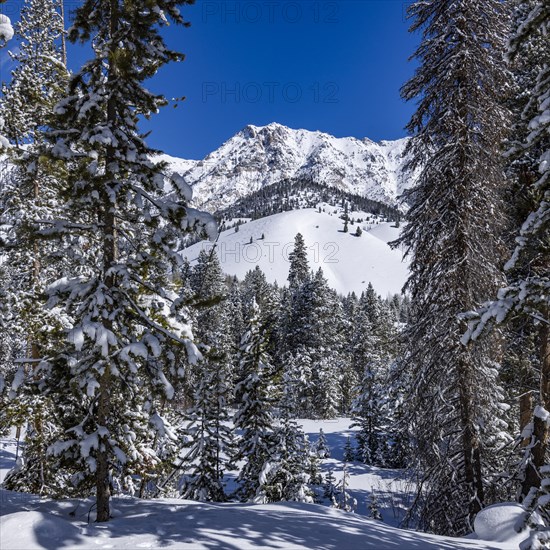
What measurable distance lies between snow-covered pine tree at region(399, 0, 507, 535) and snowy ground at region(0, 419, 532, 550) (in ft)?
10.1

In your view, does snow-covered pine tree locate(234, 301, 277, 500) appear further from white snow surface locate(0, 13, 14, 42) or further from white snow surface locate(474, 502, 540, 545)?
white snow surface locate(0, 13, 14, 42)

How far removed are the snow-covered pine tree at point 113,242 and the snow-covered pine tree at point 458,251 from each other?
581cm

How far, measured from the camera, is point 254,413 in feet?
54.5

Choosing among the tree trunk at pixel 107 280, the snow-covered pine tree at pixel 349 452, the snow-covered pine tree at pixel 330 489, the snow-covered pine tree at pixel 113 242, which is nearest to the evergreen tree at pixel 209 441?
the snow-covered pine tree at pixel 330 489

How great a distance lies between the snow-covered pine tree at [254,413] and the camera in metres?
16.3

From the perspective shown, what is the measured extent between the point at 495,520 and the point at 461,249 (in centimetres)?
549

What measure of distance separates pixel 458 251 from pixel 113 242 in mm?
7566

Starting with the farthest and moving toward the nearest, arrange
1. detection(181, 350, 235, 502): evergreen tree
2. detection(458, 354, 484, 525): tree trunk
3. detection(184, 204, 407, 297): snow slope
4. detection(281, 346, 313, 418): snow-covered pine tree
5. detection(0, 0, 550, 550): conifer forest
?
1. detection(184, 204, 407, 297): snow slope
2. detection(281, 346, 313, 418): snow-covered pine tree
3. detection(181, 350, 235, 502): evergreen tree
4. detection(458, 354, 484, 525): tree trunk
5. detection(0, 0, 550, 550): conifer forest

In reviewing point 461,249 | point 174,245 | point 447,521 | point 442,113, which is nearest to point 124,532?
point 174,245

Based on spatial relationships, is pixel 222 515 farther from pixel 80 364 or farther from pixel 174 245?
pixel 174 245

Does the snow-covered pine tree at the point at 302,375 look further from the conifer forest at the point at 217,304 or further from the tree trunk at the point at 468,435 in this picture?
the tree trunk at the point at 468,435

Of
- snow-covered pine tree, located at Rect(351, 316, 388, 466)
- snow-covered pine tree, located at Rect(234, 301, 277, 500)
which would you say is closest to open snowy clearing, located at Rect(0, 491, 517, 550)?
snow-covered pine tree, located at Rect(234, 301, 277, 500)

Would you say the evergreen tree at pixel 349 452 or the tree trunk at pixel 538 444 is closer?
the tree trunk at pixel 538 444

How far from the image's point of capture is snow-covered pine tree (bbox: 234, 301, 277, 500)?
1628 cm
